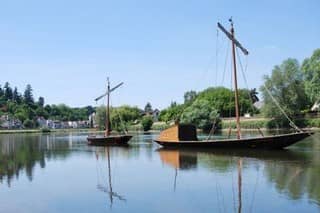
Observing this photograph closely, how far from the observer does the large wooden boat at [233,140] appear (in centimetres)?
3816

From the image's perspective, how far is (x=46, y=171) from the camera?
2919 centimetres

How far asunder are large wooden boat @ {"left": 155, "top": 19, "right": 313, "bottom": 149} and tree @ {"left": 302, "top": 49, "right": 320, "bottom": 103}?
131ft

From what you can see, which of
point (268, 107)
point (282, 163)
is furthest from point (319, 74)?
point (282, 163)

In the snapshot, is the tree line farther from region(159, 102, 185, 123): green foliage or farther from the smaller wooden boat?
region(159, 102, 185, 123): green foliage

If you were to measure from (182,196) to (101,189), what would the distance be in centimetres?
464

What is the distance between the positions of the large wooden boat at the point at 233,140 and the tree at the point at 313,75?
1573 inches

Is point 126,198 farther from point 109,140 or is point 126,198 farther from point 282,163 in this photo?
point 109,140

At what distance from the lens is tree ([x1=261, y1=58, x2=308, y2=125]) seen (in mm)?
94062

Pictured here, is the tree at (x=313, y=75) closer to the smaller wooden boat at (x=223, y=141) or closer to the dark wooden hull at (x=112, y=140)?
the dark wooden hull at (x=112, y=140)

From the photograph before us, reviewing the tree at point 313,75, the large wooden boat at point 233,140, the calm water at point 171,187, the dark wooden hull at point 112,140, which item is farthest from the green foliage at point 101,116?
the calm water at point 171,187

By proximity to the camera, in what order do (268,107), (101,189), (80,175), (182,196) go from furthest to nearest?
(268,107) < (80,175) < (101,189) < (182,196)

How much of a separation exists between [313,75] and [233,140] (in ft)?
155

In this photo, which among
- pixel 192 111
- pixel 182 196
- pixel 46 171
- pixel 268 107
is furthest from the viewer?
pixel 192 111

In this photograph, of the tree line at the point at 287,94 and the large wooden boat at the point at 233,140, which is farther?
the tree line at the point at 287,94
